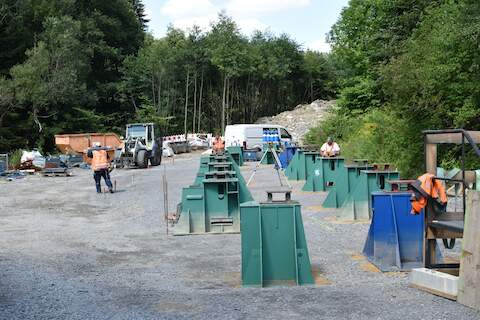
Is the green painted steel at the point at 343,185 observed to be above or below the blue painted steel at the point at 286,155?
below

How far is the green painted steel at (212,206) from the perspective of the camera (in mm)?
12086

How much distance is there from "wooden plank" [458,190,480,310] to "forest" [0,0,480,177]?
8.76m

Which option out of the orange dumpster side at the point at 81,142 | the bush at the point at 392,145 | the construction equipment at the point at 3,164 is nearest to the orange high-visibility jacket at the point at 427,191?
the bush at the point at 392,145

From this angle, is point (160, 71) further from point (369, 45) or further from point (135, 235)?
point (135, 235)

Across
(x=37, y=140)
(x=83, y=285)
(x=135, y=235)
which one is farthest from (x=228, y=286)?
(x=37, y=140)

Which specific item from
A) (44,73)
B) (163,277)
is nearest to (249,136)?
(44,73)

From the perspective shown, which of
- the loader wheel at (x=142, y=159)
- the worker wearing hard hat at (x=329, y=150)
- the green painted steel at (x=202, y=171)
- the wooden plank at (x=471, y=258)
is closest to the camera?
the wooden plank at (x=471, y=258)

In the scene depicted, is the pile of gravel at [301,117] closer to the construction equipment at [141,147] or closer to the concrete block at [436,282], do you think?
the construction equipment at [141,147]

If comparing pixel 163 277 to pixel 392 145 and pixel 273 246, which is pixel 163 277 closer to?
pixel 273 246

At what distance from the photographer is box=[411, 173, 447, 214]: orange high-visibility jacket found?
23.3 feet

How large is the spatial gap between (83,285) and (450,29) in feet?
37.9

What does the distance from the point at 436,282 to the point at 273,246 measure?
2006 millimetres

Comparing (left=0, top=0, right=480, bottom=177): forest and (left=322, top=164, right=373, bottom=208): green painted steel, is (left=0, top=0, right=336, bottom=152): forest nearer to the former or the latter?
(left=0, top=0, right=480, bottom=177): forest

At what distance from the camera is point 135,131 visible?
33750mm
